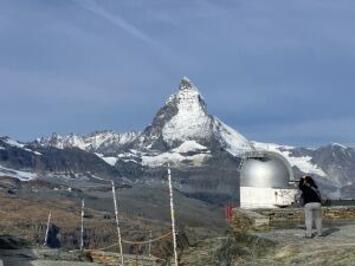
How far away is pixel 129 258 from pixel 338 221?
10.4 m

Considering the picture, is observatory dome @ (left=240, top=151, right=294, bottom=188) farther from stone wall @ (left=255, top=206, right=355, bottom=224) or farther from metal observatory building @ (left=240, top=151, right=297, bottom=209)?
stone wall @ (left=255, top=206, right=355, bottom=224)

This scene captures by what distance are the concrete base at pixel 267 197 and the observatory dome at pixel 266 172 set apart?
382 mm

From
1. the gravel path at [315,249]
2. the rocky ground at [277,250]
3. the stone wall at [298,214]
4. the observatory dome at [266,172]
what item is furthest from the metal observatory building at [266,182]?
the gravel path at [315,249]

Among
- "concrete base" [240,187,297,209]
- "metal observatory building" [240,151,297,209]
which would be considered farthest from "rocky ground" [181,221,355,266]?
"metal observatory building" [240,151,297,209]

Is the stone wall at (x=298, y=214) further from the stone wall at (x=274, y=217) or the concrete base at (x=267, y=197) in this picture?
the concrete base at (x=267, y=197)

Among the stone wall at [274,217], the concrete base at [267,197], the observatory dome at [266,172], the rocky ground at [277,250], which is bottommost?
the rocky ground at [277,250]

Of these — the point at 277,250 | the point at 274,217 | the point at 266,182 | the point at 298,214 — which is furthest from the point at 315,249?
the point at 266,182

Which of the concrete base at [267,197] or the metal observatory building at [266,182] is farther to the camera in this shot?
the metal observatory building at [266,182]

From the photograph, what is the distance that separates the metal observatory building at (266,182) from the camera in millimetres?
47688

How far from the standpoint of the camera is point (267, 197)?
48031mm

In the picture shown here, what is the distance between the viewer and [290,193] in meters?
47.6

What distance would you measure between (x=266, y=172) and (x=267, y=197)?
1.92 meters

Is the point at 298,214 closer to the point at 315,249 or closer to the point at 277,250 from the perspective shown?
the point at 277,250

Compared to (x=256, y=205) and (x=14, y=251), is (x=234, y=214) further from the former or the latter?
(x=14, y=251)
